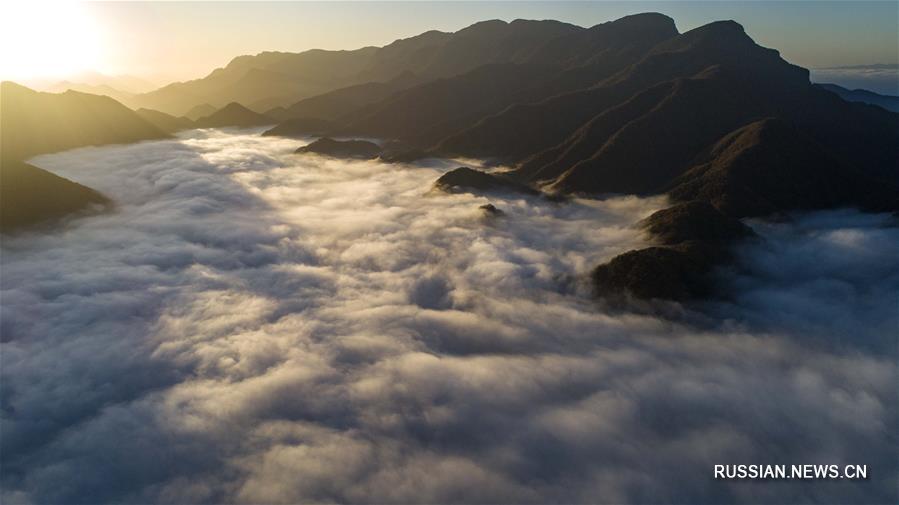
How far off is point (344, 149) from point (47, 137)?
62.0 m

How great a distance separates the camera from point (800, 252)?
1984 inches

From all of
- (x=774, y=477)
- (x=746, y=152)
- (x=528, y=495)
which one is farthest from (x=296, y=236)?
(x=746, y=152)

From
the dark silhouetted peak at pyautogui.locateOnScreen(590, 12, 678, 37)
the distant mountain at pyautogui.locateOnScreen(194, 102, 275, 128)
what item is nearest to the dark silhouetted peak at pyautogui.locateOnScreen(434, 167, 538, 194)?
the distant mountain at pyautogui.locateOnScreen(194, 102, 275, 128)

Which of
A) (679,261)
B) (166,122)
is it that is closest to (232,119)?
(166,122)

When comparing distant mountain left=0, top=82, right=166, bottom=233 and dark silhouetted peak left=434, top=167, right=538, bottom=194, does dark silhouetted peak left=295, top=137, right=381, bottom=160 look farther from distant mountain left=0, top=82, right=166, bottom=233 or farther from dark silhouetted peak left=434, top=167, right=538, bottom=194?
distant mountain left=0, top=82, right=166, bottom=233

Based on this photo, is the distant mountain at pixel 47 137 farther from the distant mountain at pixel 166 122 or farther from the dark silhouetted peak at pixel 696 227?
the dark silhouetted peak at pixel 696 227

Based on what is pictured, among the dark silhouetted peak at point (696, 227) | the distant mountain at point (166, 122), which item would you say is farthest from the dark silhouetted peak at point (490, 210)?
the distant mountain at point (166, 122)

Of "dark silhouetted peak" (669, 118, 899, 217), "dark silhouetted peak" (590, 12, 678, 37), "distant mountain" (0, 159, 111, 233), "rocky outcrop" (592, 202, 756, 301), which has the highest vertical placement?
"dark silhouetted peak" (590, 12, 678, 37)

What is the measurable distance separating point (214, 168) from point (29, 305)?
59.4 m

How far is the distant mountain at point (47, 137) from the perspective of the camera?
5759cm

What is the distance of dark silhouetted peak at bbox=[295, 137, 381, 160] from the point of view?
109 m

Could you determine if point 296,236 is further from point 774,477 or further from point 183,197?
point 774,477

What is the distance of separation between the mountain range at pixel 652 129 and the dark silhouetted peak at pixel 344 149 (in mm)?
6666

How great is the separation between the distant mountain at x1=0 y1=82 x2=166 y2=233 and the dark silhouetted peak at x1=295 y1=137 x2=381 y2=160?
153 feet
